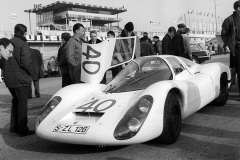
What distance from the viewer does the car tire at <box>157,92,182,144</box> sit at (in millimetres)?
3564

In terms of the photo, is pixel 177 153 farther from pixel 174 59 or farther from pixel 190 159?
pixel 174 59

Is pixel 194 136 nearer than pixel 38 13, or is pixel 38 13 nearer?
pixel 194 136

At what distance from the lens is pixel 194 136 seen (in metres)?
3.96

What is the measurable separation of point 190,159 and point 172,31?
5.05 meters

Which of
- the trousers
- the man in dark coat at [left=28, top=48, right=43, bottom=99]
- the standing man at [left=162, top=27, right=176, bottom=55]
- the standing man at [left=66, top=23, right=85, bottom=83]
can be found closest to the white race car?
the trousers

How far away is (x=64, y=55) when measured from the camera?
243 inches

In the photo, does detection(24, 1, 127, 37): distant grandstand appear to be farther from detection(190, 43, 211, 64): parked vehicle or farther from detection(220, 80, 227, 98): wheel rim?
detection(220, 80, 227, 98): wheel rim

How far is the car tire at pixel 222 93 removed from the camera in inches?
222

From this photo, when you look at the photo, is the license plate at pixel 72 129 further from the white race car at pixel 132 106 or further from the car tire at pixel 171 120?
the car tire at pixel 171 120

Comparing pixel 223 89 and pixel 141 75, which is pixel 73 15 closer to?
pixel 223 89

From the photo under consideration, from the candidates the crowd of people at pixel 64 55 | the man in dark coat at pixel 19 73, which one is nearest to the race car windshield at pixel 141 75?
the crowd of people at pixel 64 55

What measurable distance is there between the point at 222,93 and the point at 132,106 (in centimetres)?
274

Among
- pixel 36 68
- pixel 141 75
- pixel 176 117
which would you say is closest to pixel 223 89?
pixel 141 75

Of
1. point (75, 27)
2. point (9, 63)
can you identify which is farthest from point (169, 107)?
point (75, 27)
